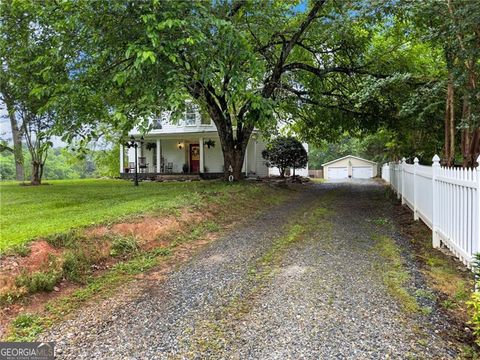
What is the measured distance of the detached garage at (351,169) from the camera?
35938 mm

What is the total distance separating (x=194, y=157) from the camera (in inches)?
945

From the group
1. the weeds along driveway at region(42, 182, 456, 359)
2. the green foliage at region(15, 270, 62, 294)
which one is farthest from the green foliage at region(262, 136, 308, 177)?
the green foliage at region(15, 270, 62, 294)

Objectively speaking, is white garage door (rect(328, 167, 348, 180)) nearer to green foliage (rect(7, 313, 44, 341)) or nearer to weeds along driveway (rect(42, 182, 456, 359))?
weeds along driveway (rect(42, 182, 456, 359))

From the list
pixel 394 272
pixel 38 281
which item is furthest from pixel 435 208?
pixel 38 281

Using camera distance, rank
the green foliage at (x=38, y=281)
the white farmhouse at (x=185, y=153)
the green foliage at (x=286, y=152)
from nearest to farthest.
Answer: the green foliage at (x=38, y=281)
the green foliage at (x=286, y=152)
the white farmhouse at (x=185, y=153)

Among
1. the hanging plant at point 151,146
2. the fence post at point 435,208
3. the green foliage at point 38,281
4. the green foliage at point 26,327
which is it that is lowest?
the green foliage at point 26,327

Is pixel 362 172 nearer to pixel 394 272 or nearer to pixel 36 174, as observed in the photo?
pixel 36 174

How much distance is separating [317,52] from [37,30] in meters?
9.37

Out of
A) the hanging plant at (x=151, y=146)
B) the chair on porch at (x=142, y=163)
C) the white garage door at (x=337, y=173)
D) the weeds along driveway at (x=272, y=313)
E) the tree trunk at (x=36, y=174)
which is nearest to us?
the weeds along driveway at (x=272, y=313)

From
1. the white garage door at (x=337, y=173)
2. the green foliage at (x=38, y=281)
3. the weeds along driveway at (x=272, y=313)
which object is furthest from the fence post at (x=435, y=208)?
the white garage door at (x=337, y=173)

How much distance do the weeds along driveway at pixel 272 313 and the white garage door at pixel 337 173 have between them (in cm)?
3210

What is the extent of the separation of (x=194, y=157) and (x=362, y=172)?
19.7 m

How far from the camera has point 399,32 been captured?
36.3 feet

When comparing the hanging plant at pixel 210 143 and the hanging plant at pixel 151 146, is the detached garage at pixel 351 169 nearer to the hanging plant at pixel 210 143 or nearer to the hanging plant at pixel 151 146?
the hanging plant at pixel 210 143
